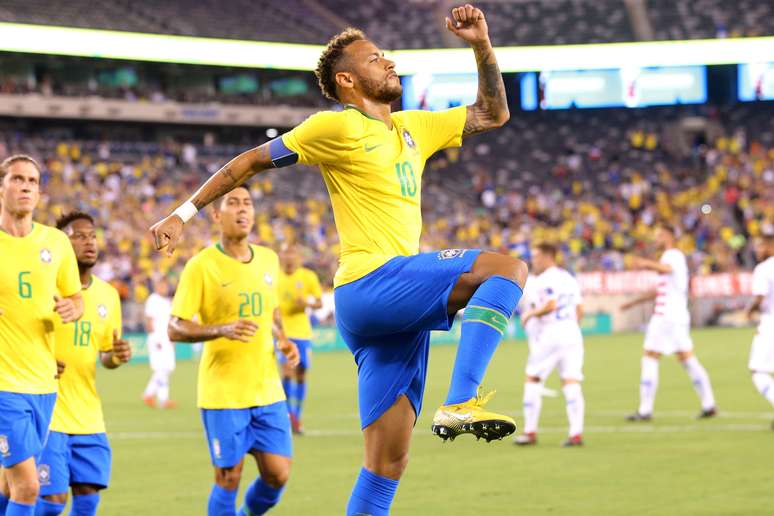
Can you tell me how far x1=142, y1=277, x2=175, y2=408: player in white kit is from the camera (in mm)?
18969

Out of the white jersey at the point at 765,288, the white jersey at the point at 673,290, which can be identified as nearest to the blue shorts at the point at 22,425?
the white jersey at the point at 765,288

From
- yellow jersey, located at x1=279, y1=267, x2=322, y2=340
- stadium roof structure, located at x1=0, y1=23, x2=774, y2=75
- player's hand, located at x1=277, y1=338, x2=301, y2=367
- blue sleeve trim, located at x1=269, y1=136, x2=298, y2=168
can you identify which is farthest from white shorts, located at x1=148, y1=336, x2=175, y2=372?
stadium roof structure, located at x1=0, y1=23, x2=774, y2=75

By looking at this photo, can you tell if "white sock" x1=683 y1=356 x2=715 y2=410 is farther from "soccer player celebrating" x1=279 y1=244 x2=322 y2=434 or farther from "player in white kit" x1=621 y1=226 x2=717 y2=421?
"soccer player celebrating" x1=279 y1=244 x2=322 y2=434

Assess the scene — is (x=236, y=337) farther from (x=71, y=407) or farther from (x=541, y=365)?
(x=541, y=365)

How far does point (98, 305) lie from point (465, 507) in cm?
344

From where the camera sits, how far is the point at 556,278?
14.4 m

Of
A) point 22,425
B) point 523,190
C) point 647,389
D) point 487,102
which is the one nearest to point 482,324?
point 487,102

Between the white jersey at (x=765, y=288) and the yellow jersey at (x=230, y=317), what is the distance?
8011mm

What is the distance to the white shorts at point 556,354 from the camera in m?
14.1

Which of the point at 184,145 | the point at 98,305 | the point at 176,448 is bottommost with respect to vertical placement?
the point at 176,448

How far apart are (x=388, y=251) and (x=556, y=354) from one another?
29.3 feet

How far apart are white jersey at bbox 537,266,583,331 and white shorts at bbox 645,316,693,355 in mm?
2378

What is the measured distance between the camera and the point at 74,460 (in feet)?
26.9

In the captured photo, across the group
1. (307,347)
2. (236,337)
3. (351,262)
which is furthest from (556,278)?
(351,262)
